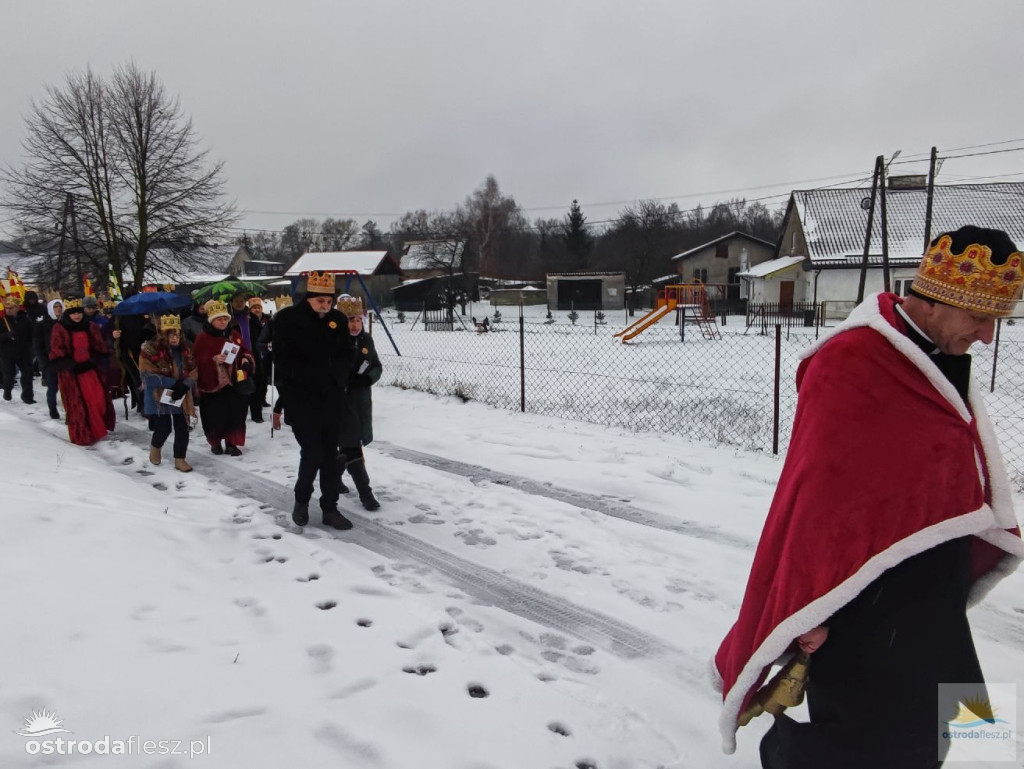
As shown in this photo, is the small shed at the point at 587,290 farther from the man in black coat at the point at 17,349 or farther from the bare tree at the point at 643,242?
the man in black coat at the point at 17,349

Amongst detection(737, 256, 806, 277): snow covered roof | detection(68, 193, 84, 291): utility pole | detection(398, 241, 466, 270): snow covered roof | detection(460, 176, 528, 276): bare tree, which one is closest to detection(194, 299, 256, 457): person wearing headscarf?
detection(68, 193, 84, 291): utility pole

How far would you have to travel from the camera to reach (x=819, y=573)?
5.79ft

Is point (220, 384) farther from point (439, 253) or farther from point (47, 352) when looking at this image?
point (439, 253)

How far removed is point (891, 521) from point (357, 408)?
4535 mm

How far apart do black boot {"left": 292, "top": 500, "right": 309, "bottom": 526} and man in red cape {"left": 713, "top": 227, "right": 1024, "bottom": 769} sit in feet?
12.9

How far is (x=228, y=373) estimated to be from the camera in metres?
7.48

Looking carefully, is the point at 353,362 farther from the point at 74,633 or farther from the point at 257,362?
the point at 257,362

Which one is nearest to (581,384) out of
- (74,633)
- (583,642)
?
(583,642)

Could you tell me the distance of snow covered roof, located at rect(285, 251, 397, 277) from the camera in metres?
27.3

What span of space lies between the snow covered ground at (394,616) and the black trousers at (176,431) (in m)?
0.44

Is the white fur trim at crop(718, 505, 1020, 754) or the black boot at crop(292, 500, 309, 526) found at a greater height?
the white fur trim at crop(718, 505, 1020, 754)

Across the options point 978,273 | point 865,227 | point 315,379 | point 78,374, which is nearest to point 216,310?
point 78,374

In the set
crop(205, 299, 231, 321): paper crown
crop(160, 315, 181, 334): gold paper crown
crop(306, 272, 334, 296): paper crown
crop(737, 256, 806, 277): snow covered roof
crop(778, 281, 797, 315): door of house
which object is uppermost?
crop(737, 256, 806, 277): snow covered roof

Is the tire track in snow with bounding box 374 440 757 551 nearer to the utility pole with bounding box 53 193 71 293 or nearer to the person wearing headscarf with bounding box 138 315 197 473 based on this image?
the person wearing headscarf with bounding box 138 315 197 473
